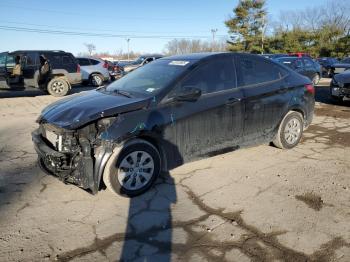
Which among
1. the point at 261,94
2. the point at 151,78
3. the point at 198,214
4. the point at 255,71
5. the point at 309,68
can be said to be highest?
the point at 309,68

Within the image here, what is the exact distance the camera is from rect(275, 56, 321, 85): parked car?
49.2ft

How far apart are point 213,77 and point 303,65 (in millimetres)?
11989

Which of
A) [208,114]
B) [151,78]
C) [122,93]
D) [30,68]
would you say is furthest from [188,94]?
[30,68]

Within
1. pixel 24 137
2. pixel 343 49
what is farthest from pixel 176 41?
pixel 24 137

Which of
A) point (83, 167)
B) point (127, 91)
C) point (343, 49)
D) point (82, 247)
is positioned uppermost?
point (343, 49)

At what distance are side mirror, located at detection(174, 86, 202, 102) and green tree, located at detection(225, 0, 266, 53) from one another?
148ft

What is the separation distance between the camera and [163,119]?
14.0 ft

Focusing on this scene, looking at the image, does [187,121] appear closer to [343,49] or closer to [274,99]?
[274,99]

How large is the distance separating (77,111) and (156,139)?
3.24 ft

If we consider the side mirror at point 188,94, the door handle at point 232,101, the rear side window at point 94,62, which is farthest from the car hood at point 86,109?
the rear side window at point 94,62

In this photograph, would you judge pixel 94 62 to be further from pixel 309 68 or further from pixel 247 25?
pixel 247 25

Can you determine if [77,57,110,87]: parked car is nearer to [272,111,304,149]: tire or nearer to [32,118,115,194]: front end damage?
[272,111,304,149]: tire

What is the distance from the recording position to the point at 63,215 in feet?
12.5

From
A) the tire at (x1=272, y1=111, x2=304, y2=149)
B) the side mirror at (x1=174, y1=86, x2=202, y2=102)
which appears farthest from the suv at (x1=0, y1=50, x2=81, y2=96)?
the side mirror at (x1=174, y1=86, x2=202, y2=102)
